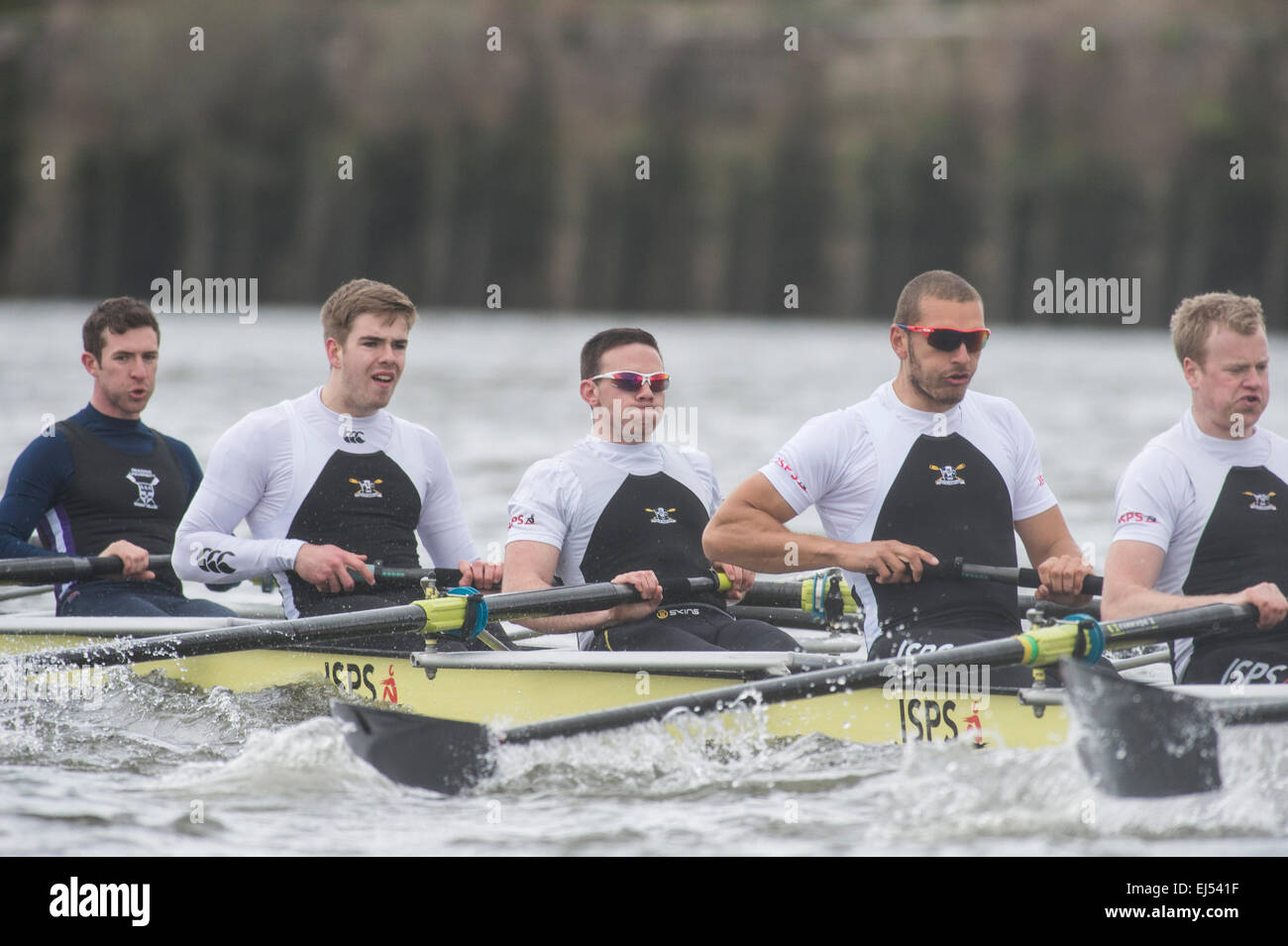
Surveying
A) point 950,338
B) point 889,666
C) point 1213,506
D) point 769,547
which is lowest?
point 889,666

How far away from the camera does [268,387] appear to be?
2694 cm

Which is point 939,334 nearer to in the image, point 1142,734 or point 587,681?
point 1142,734

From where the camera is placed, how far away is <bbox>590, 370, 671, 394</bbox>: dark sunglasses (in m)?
6.27

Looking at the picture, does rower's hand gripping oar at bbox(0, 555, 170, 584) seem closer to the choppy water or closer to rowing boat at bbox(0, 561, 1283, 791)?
rowing boat at bbox(0, 561, 1283, 791)

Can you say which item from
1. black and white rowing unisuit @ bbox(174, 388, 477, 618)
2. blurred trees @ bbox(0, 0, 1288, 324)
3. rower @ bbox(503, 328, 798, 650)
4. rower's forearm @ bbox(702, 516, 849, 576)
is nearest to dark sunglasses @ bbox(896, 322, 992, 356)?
rower's forearm @ bbox(702, 516, 849, 576)

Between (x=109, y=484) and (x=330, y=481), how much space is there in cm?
145

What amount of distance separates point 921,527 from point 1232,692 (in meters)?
1.24

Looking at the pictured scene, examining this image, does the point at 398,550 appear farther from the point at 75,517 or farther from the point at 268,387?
the point at 268,387

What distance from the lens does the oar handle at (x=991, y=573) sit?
5.68m

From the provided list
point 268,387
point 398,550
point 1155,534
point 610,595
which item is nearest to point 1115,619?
point 1155,534

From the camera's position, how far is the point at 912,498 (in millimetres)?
5773

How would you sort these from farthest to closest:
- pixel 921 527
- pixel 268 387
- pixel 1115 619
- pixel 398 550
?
pixel 268 387 → pixel 398 550 → pixel 921 527 → pixel 1115 619

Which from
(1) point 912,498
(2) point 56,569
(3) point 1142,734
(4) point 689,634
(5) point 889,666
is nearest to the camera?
(3) point 1142,734

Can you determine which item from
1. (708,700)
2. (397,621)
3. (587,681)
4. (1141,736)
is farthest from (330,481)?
(1141,736)
